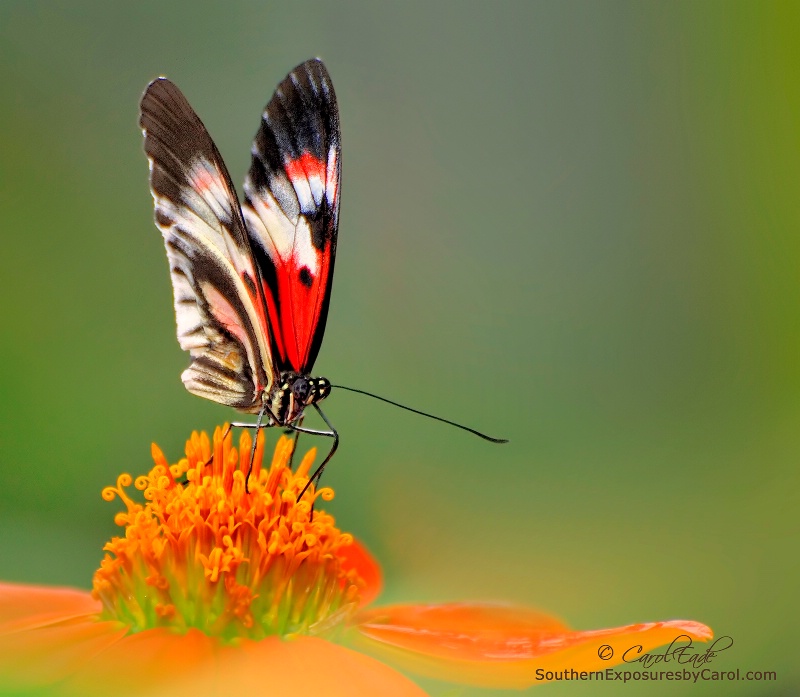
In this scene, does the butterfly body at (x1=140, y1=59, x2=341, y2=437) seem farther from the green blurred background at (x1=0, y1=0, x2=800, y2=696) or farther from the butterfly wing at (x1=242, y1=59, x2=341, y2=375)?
the green blurred background at (x1=0, y1=0, x2=800, y2=696)

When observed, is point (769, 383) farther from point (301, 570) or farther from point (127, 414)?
point (127, 414)

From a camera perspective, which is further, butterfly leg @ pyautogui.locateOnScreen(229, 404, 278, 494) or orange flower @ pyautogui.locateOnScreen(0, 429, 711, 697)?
butterfly leg @ pyautogui.locateOnScreen(229, 404, 278, 494)

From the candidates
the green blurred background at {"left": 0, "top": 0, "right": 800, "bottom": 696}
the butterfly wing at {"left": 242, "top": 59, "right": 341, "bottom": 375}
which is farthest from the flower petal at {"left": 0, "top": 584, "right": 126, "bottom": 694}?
the butterfly wing at {"left": 242, "top": 59, "right": 341, "bottom": 375}

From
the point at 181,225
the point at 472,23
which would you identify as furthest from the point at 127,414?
the point at 472,23

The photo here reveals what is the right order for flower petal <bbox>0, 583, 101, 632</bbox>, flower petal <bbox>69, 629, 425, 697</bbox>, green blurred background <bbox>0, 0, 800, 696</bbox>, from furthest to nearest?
green blurred background <bbox>0, 0, 800, 696</bbox> < flower petal <bbox>0, 583, 101, 632</bbox> < flower petal <bbox>69, 629, 425, 697</bbox>

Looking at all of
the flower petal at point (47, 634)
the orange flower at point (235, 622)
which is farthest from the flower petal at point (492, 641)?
the flower petal at point (47, 634)

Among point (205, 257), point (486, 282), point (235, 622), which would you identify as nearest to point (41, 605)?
point (235, 622)
